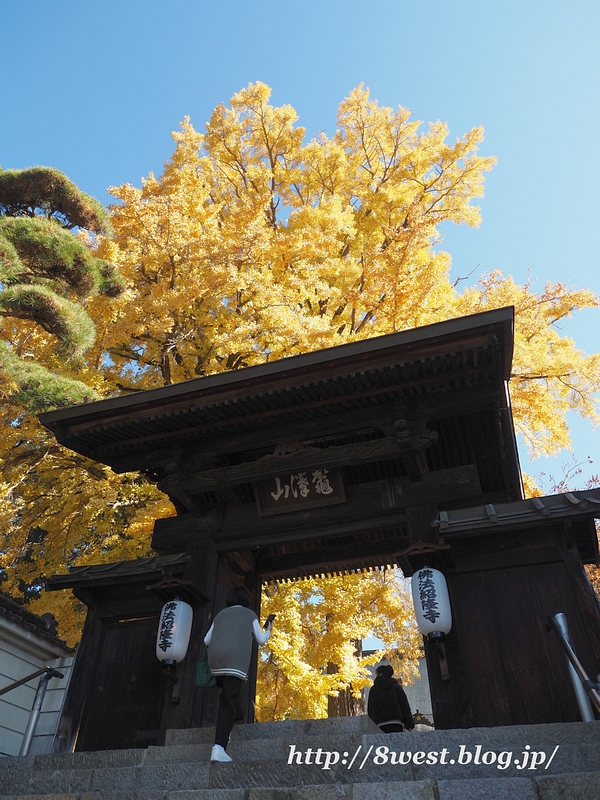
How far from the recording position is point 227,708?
532 cm

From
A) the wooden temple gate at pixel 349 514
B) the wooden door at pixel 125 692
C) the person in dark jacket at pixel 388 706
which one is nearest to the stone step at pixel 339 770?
the wooden temple gate at pixel 349 514

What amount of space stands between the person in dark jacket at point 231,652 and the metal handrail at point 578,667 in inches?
113

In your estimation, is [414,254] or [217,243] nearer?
[217,243]

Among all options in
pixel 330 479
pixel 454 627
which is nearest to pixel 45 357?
pixel 330 479

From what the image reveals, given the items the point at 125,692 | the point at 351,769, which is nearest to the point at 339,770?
the point at 351,769

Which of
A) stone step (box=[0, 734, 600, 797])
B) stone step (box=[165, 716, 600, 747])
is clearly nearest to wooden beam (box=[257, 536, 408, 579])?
stone step (box=[165, 716, 600, 747])


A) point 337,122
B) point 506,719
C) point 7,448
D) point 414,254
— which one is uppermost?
point 337,122

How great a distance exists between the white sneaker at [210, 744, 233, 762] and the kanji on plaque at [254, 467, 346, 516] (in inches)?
145

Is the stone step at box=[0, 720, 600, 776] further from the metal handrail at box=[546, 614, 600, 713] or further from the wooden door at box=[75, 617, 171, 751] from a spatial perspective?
the wooden door at box=[75, 617, 171, 751]

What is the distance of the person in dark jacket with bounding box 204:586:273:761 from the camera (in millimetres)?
5281

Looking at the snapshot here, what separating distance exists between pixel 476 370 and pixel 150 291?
9.04 m

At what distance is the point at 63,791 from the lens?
507 cm

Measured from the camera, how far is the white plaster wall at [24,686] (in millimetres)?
10148

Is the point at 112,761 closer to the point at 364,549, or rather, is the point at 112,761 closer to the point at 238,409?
the point at 238,409
